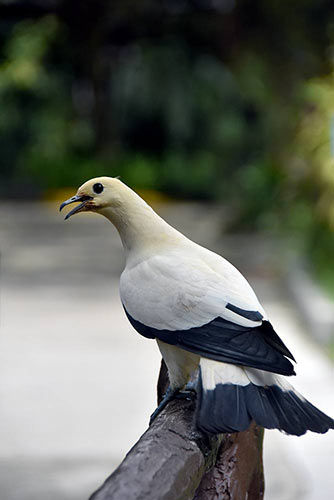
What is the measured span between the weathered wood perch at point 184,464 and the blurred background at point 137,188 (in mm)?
1997

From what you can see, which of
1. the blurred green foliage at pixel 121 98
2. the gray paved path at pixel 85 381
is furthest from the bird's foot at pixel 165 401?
the blurred green foliage at pixel 121 98

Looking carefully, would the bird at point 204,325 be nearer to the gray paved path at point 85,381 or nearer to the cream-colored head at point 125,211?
the cream-colored head at point 125,211

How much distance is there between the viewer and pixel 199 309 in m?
1.36

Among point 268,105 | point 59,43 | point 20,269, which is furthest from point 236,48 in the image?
point 59,43

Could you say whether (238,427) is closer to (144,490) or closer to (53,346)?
(144,490)

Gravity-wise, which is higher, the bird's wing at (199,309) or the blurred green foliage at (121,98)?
the blurred green foliage at (121,98)

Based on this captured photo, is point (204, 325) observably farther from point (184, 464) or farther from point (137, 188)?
point (137, 188)

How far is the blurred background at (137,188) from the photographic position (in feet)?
14.0

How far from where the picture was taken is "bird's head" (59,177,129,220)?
140 centimetres

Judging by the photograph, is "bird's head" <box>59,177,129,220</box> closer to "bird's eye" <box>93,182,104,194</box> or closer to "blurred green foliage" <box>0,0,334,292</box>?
"bird's eye" <box>93,182,104,194</box>

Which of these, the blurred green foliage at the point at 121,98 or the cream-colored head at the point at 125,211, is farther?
the blurred green foliage at the point at 121,98

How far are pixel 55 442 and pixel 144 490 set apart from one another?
3.07m

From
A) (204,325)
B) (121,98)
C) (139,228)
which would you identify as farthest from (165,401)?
(121,98)

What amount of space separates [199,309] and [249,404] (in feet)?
0.66
